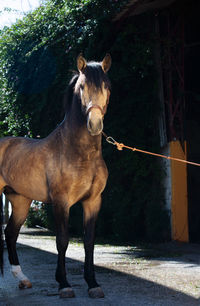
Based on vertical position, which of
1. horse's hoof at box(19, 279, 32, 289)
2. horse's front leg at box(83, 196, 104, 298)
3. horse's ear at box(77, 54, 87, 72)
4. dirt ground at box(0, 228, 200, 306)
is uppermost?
horse's ear at box(77, 54, 87, 72)

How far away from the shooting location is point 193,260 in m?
6.10

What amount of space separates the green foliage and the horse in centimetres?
459

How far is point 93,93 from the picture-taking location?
11.6 feet

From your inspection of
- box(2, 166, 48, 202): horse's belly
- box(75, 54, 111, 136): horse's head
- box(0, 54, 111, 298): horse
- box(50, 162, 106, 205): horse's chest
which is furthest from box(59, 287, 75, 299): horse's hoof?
box(75, 54, 111, 136): horse's head

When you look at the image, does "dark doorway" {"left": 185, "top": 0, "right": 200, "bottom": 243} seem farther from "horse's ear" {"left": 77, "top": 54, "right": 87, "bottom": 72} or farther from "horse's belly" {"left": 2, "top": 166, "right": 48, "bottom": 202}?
"horse's ear" {"left": 77, "top": 54, "right": 87, "bottom": 72}

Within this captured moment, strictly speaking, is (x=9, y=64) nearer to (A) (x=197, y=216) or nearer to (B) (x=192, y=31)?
(B) (x=192, y=31)

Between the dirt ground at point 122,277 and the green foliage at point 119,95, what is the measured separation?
1.24 meters

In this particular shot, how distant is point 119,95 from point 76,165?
545 cm

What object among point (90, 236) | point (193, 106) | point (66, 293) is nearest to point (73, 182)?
point (90, 236)

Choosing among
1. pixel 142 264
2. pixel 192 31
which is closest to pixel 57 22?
pixel 192 31

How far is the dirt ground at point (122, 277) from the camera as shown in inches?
144

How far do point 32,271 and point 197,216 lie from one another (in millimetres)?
4889

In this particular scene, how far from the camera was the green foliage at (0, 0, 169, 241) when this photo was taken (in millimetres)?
8594

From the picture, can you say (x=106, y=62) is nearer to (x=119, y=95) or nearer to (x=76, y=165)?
(x=76, y=165)
